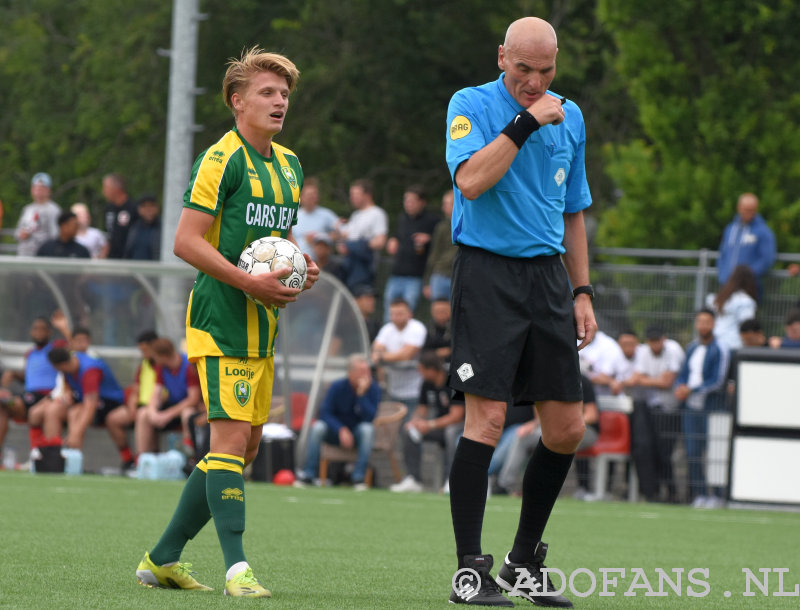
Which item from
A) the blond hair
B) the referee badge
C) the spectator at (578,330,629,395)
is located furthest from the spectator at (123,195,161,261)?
the referee badge

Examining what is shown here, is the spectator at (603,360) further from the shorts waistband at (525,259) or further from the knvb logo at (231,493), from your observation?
the knvb logo at (231,493)

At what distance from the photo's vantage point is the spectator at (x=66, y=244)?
56.5 feet

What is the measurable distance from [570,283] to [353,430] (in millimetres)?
9551

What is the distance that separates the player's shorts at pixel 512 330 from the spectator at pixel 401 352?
1044cm

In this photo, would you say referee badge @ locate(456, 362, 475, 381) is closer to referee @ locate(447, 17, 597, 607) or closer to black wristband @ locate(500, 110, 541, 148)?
referee @ locate(447, 17, 597, 607)

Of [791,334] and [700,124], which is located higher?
[700,124]

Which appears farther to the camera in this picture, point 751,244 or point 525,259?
point 751,244

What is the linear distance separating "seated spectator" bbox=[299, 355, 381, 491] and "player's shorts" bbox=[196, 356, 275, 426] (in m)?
9.47

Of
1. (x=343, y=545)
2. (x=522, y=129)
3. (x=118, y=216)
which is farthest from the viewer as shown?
(x=118, y=216)

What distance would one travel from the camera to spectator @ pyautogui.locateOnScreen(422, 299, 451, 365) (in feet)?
51.9

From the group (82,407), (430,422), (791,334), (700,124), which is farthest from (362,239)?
(700,124)

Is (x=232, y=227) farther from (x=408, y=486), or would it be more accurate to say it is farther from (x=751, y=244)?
(x=751, y=244)

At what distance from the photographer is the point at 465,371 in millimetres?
5629

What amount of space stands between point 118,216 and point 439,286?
4056mm
